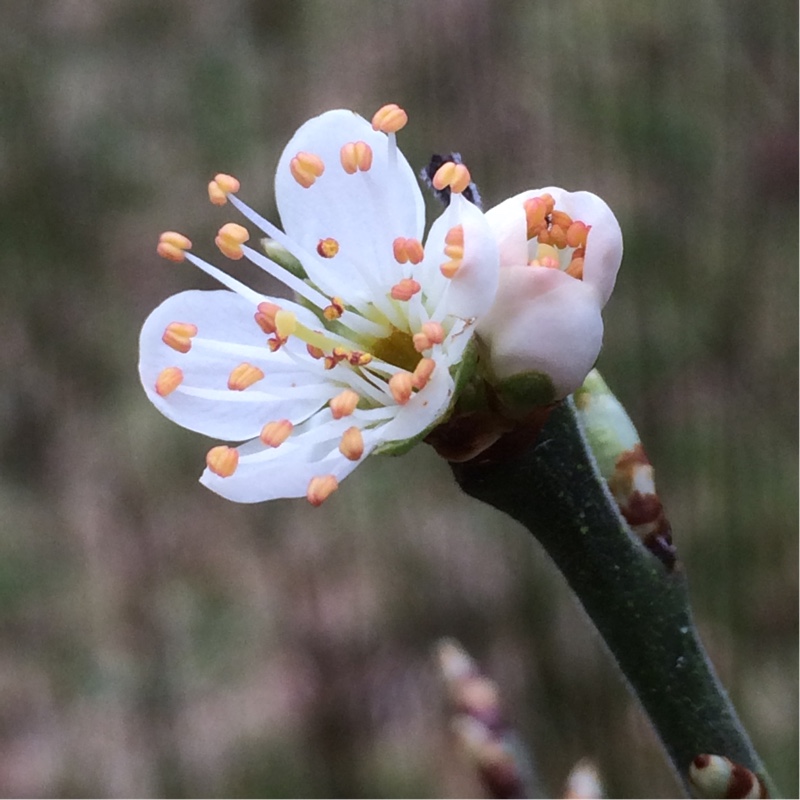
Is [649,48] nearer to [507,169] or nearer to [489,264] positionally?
[507,169]

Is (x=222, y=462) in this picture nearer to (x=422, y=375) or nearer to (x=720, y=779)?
(x=422, y=375)

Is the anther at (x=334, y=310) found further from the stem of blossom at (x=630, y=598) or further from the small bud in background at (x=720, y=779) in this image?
the small bud in background at (x=720, y=779)

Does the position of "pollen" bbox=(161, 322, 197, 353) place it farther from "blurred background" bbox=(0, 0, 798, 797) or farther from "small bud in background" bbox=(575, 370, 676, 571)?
"blurred background" bbox=(0, 0, 798, 797)

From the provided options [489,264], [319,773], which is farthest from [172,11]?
[489,264]

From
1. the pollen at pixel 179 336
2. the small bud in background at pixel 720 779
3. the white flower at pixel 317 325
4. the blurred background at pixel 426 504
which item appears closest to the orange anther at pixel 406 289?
the white flower at pixel 317 325

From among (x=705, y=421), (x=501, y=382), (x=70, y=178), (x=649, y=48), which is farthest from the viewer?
(x=70, y=178)

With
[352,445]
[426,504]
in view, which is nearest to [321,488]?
[352,445]
